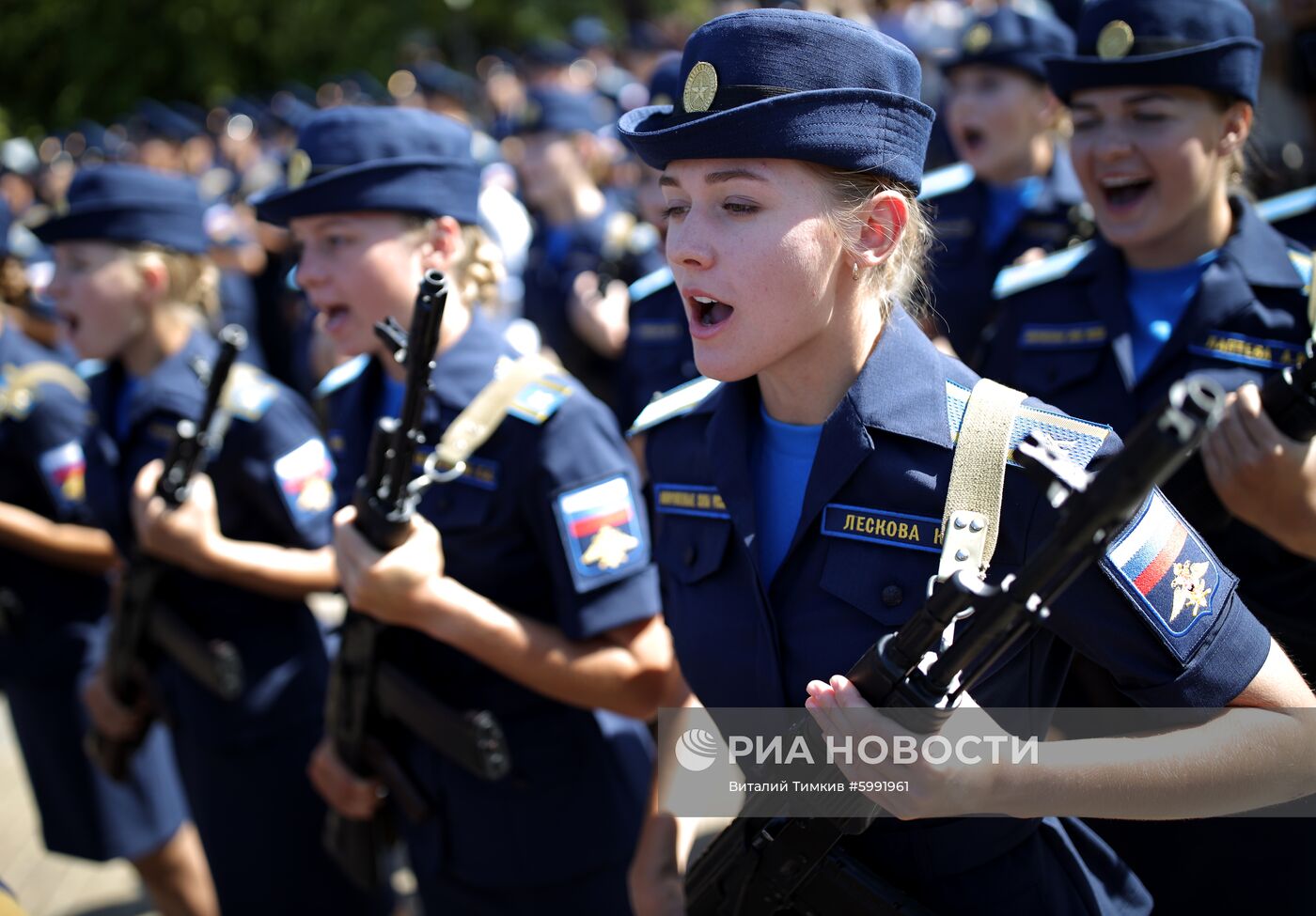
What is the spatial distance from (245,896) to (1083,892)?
249 centimetres

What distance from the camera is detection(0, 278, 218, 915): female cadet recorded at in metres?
4.12

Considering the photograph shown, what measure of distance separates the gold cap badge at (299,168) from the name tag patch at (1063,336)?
1.84 meters

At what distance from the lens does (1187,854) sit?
253cm

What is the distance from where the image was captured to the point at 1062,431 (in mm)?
1755

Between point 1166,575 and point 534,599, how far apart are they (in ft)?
4.90

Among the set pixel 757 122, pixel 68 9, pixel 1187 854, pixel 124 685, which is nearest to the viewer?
pixel 757 122

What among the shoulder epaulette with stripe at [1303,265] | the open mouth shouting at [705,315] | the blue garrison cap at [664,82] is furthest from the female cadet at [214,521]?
the shoulder epaulette with stripe at [1303,265]

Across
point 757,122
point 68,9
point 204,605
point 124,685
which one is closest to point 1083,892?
point 757,122

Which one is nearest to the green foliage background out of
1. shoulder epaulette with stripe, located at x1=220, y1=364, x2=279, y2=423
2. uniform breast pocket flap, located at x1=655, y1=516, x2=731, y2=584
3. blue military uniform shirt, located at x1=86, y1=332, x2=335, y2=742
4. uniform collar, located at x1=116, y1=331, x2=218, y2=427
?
uniform collar, located at x1=116, y1=331, x2=218, y2=427

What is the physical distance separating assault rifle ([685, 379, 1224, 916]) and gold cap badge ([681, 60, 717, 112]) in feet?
2.31

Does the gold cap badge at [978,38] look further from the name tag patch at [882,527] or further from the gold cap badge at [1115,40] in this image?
the name tag patch at [882,527]

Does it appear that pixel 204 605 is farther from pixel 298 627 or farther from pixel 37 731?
pixel 37 731

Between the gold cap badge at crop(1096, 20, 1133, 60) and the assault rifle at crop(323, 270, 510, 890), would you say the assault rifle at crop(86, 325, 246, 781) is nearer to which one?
the assault rifle at crop(323, 270, 510, 890)

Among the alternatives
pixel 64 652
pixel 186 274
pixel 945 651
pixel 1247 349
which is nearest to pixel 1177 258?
pixel 1247 349
